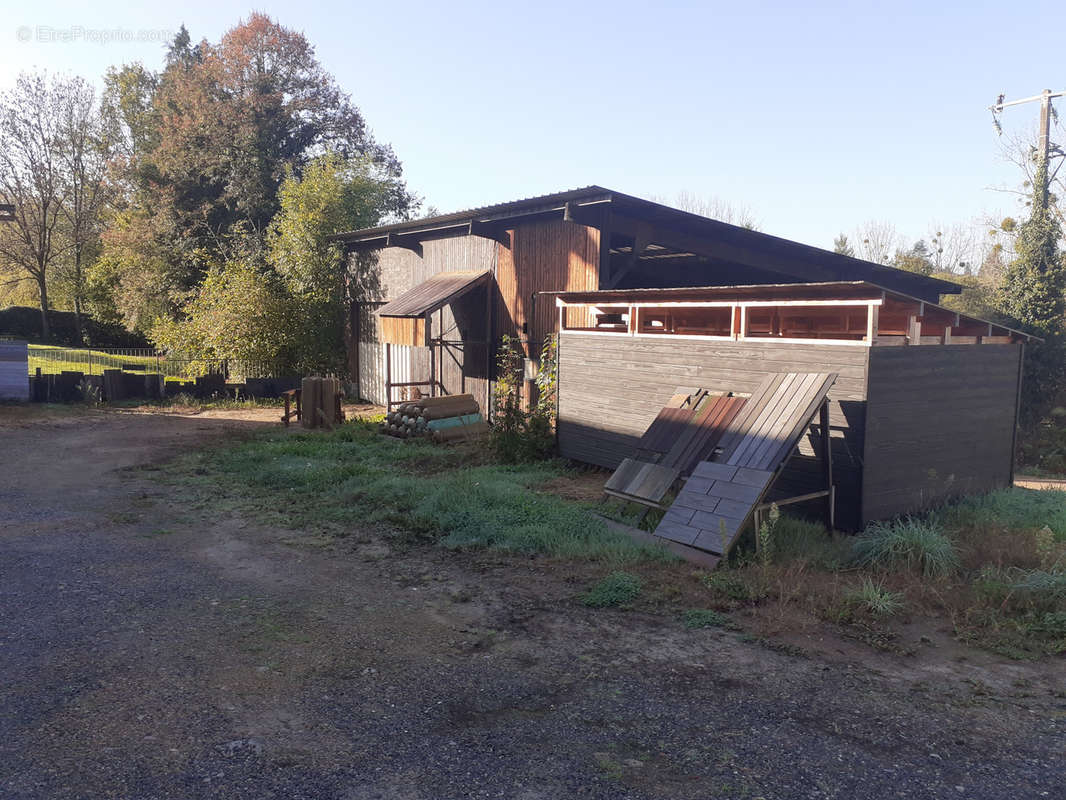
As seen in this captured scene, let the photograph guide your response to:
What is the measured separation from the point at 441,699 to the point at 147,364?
84.2 ft

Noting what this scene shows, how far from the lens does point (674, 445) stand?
880 centimetres

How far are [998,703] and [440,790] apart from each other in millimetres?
3378

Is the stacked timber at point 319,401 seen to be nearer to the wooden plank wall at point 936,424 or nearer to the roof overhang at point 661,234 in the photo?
the roof overhang at point 661,234

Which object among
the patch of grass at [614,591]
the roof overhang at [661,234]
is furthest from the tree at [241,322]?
the patch of grass at [614,591]

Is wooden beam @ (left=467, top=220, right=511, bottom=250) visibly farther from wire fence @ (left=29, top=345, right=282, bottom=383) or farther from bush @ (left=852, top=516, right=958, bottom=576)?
bush @ (left=852, top=516, right=958, bottom=576)

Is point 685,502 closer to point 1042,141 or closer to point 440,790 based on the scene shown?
point 440,790

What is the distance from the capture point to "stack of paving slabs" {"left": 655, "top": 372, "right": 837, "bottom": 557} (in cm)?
709

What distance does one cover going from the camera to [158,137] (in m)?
32.6

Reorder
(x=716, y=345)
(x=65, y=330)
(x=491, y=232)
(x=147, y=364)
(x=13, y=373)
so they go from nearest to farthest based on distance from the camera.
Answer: (x=716, y=345) → (x=491, y=232) → (x=13, y=373) → (x=147, y=364) → (x=65, y=330)

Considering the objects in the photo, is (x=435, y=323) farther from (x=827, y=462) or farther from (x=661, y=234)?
(x=827, y=462)

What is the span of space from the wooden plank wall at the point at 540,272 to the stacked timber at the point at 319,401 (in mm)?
3762

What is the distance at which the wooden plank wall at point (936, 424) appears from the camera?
313 inches

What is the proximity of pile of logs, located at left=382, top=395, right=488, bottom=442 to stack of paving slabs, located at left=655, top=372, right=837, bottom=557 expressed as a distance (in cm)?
709

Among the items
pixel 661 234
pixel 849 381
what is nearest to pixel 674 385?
pixel 849 381
